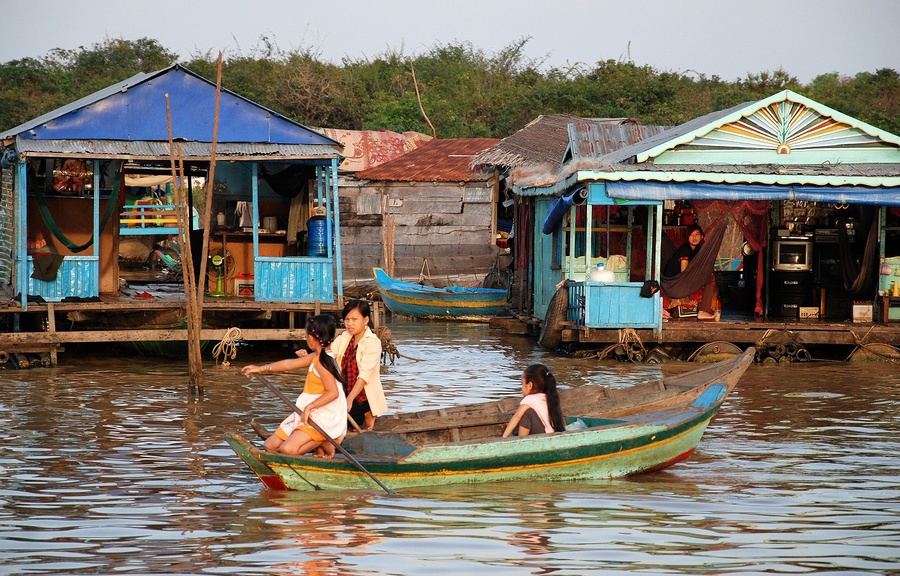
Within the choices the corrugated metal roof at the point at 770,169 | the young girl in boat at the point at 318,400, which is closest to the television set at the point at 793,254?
the corrugated metal roof at the point at 770,169

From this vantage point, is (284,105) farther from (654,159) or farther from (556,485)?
(556,485)

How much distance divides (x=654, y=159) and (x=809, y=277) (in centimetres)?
377

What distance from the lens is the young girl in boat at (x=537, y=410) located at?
814cm

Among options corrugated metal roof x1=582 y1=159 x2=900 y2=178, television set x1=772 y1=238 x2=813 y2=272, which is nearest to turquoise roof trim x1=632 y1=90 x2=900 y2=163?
corrugated metal roof x1=582 y1=159 x2=900 y2=178

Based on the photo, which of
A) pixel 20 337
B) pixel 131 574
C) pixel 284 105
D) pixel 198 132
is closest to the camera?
pixel 131 574

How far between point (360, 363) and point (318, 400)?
714 millimetres

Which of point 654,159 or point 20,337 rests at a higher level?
point 654,159

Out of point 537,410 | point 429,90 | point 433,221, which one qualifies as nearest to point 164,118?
point 537,410

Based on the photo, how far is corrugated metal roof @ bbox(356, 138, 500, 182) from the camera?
24.1 m

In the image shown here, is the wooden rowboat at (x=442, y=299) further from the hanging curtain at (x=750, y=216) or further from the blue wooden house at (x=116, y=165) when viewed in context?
the blue wooden house at (x=116, y=165)

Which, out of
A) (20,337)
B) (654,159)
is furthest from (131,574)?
(654,159)

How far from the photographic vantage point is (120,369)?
14.7 meters

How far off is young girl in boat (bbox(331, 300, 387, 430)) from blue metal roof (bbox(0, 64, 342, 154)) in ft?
24.5

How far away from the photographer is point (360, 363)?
8.25 metres
